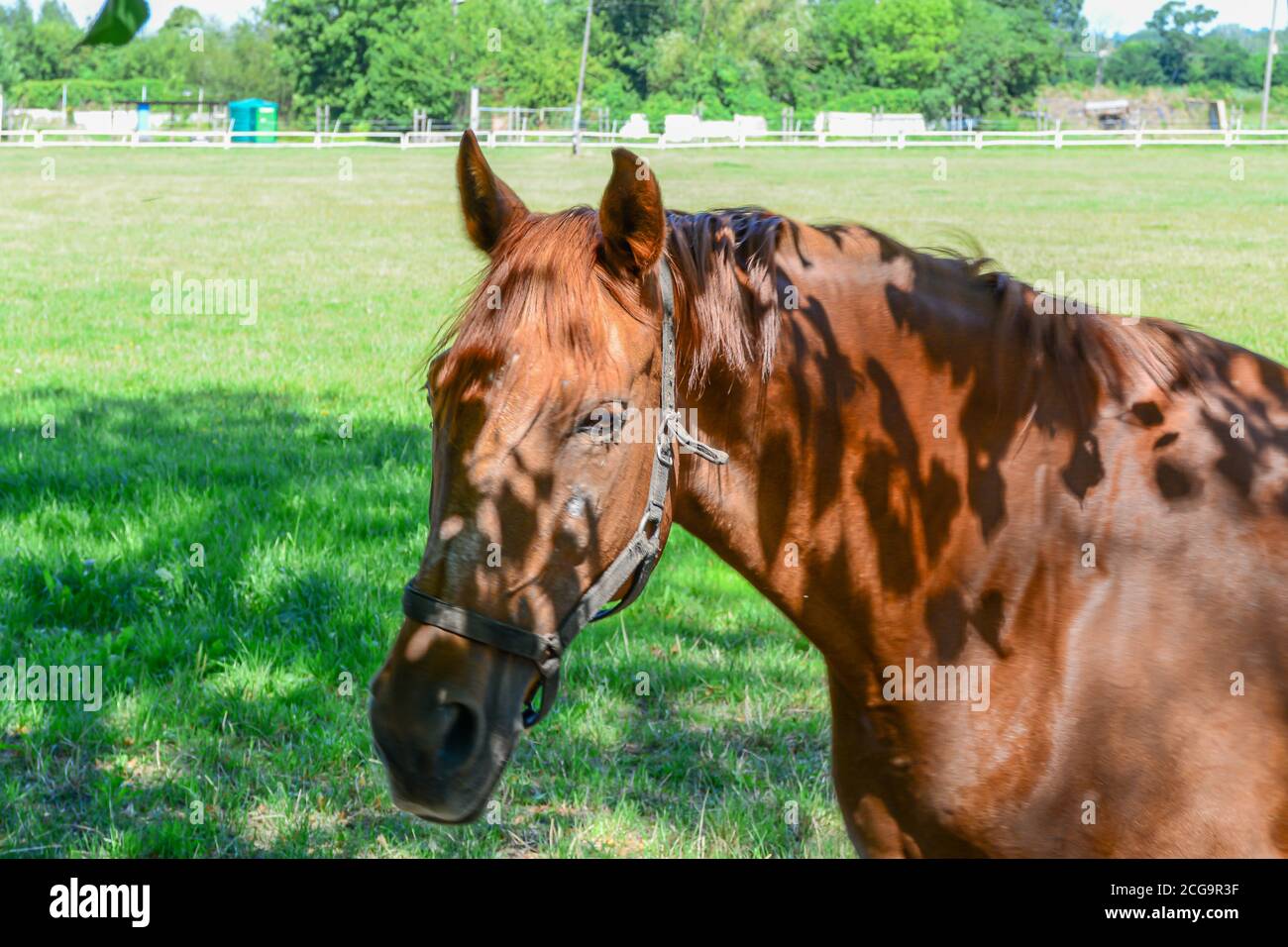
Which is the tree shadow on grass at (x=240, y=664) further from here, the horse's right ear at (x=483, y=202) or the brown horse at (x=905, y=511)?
the horse's right ear at (x=483, y=202)

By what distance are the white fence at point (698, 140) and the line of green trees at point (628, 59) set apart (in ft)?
17.9

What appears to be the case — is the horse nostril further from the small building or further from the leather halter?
the small building

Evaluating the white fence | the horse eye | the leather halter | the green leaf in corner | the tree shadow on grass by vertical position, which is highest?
the white fence

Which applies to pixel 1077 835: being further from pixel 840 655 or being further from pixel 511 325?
pixel 511 325

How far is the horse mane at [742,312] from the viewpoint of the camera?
2.04 m

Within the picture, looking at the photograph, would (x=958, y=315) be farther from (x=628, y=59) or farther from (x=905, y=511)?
(x=628, y=59)

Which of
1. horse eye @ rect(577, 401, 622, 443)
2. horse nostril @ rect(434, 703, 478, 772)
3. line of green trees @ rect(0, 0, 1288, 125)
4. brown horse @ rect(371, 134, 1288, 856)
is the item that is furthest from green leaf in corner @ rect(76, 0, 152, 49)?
line of green trees @ rect(0, 0, 1288, 125)

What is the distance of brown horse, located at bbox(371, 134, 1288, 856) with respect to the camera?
6.63ft

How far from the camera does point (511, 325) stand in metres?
2.02

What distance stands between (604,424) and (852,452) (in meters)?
0.55

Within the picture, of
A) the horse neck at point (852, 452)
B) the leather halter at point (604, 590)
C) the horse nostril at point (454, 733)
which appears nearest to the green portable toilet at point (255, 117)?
the horse neck at point (852, 452)

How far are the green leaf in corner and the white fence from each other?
161 feet
